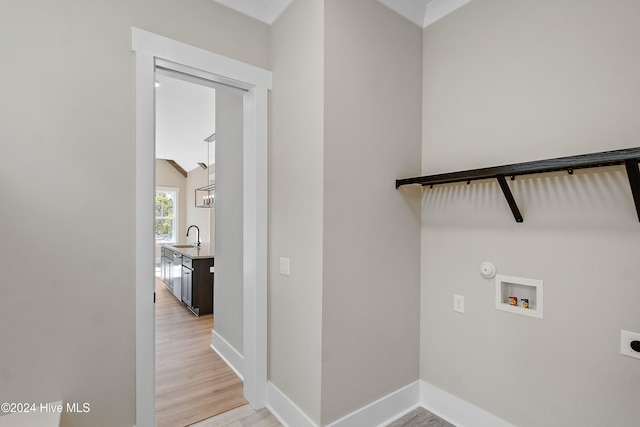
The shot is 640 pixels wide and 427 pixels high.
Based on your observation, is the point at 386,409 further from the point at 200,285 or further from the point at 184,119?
the point at 184,119

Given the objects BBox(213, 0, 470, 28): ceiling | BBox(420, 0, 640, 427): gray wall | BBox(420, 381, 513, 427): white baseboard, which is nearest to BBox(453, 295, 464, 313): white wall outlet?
BBox(420, 0, 640, 427): gray wall

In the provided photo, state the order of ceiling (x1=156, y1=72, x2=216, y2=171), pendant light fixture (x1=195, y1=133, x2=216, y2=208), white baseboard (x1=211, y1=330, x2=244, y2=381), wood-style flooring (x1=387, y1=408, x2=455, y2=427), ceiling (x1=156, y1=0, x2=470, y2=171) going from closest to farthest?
wood-style flooring (x1=387, y1=408, x2=455, y2=427) → ceiling (x1=156, y1=0, x2=470, y2=171) → white baseboard (x1=211, y1=330, x2=244, y2=381) → ceiling (x1=156, y1=72, x2=216, y2=171) → pendant light fixture (x1=195, y1=133, x2=216, y2=208)

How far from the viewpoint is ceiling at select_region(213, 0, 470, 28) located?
80.7 inches

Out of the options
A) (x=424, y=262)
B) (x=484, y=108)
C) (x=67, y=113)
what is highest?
(x=484, y=108)

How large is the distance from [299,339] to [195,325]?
254cm

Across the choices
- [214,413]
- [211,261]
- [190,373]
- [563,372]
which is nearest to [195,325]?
[211,261]

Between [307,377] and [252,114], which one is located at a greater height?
[252,114]

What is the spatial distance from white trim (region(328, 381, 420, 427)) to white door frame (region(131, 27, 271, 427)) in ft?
2.23

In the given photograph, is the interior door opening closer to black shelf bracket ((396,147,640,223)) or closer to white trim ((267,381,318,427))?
white trim ((267,381,318,427))

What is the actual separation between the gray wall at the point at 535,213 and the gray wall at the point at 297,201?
90cm

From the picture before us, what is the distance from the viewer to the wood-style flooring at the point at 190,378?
2139 millimetres

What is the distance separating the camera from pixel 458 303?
2021mm

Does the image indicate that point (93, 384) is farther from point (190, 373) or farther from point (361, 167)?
point (361, 167)

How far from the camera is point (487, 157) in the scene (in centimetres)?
190
